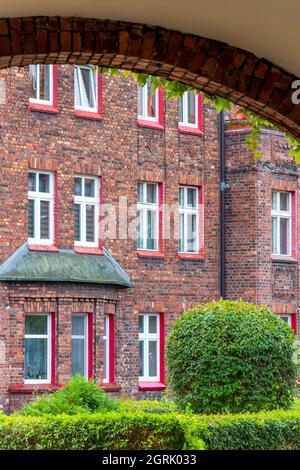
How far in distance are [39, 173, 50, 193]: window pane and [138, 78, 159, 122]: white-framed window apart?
3.80 metres

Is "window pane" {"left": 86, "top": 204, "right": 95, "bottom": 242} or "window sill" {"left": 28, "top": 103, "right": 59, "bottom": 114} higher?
"window sill" {"left": 28, "top": 103, "right": 59, "bottom": 114}

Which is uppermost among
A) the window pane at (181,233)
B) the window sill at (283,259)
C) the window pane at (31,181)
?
the window pane at (31,181)

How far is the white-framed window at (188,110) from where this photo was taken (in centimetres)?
3641

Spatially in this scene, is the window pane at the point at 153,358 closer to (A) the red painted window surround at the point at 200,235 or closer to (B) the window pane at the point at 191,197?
(A) the red painted window surround at the point at 200,235

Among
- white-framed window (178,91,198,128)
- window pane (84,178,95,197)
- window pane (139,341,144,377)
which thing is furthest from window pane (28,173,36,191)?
white-framed window (178,91,198,128)

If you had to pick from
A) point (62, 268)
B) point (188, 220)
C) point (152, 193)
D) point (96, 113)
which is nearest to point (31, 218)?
point (62, 268)

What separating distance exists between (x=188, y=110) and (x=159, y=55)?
2820 cm

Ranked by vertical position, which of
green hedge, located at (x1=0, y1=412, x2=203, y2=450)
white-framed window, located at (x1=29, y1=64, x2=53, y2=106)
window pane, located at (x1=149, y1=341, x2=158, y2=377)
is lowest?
green hedge, located at (x1=0, y1=412, x2=203, y2=450)

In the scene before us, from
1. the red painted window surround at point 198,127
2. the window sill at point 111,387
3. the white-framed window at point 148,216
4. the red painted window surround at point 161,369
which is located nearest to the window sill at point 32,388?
the window sill at point 111,387

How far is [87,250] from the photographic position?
3344 cm

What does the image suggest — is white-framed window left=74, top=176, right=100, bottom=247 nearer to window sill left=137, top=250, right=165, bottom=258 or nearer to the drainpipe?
window sill left=137, top=250, right=165, bottom=258

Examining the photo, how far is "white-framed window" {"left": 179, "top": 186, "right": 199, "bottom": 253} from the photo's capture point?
118ft

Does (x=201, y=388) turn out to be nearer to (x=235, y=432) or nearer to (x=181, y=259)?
(x=235, y=432)

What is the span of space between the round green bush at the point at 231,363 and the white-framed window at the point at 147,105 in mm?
12885
